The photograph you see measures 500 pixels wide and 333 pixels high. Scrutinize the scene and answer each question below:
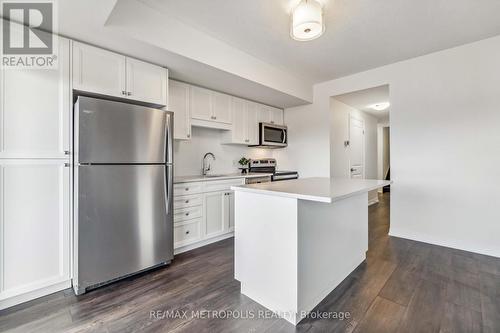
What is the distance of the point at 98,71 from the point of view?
2068 mm

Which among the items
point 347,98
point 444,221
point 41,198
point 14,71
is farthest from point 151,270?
point 347,98

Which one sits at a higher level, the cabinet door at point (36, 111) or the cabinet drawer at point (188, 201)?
the cabinet door at point (36, 111)

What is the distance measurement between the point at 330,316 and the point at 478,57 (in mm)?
3365

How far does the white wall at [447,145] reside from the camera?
8.68 feet

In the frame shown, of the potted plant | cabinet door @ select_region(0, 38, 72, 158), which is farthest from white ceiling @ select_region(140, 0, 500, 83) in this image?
the potted plant

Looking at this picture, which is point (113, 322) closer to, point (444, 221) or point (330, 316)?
point (330, 316)

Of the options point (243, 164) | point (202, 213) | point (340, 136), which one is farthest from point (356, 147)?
point (202, 213)

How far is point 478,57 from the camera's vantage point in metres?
2.69

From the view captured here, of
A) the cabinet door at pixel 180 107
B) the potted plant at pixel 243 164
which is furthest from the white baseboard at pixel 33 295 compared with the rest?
the potted plant at pixel 243 164

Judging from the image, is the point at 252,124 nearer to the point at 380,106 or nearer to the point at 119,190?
the point at 119,190

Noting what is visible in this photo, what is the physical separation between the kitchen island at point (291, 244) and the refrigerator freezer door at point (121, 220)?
2.95ft

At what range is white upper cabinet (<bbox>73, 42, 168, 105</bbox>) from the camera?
6.53 feet

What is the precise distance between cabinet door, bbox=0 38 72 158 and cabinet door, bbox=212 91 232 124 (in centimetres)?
179

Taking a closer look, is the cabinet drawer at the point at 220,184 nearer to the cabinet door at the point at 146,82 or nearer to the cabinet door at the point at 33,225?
the cabinet door at the point at 146,82
